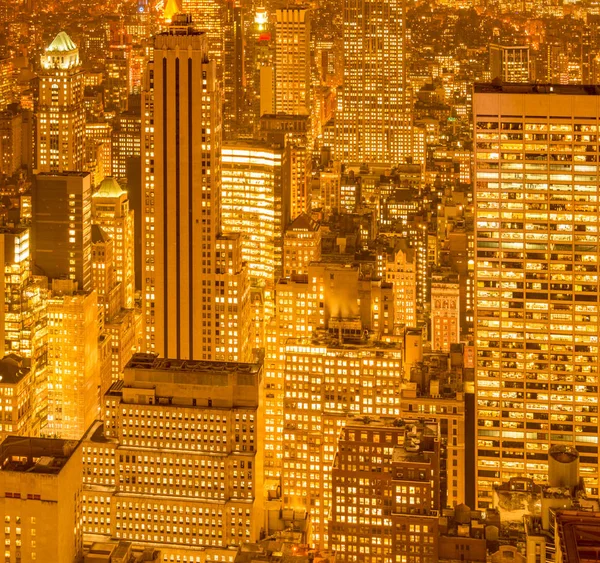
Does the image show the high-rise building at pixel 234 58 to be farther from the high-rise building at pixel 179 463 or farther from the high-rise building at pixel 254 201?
the high-rise building at pixel 179 463

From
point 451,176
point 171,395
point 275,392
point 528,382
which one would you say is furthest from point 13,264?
point 451,176

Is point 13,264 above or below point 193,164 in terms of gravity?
below

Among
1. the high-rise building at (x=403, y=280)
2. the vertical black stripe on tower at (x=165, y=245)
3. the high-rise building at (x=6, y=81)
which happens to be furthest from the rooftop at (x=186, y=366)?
the high-rise building at (x=6, y=81)

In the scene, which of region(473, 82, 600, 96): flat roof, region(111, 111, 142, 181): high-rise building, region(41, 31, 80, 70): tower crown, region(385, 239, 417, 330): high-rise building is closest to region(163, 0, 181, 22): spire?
region(111, 111, 142, 181): high-rise building

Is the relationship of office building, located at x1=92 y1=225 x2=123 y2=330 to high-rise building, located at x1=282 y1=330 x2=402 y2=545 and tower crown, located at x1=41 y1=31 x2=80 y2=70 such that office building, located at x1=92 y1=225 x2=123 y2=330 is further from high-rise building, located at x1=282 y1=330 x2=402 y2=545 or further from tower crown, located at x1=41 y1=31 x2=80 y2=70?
high-rise building, located at x1=282 y1=330 x2=402 y2=545

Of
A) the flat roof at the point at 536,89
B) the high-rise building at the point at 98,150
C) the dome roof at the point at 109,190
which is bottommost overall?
the dome roof at the point at 109,190

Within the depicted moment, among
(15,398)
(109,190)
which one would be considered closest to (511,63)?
(109,190)

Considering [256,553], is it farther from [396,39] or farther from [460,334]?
[396,39]
